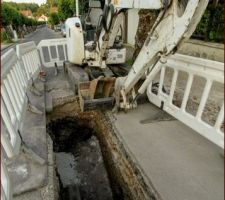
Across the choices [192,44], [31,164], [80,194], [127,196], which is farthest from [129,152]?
[192,44]

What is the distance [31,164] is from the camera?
2855 millimetres

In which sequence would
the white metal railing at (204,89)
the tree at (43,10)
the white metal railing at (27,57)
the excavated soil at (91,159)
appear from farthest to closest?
the tree at (43,10) → the white metal railing at (27,57) → the excavated soil at (91,159) → the white metal railing at (204,89)

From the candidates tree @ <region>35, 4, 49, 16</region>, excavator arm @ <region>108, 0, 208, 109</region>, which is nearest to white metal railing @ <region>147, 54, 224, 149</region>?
excavator arm @ <region>108, 0, 208, 109</region>

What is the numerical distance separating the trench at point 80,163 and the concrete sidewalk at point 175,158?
80 centimetres

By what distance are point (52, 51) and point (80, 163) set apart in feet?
14.3

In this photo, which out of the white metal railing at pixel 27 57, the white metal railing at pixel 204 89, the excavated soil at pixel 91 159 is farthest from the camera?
the white metal railing at pixel 27 57

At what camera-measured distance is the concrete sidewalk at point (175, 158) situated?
8.10 ft

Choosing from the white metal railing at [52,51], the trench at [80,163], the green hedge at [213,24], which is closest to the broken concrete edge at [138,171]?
the trench at [80,163]

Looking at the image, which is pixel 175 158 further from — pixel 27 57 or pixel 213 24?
pixel 213 24

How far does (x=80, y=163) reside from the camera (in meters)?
4.47

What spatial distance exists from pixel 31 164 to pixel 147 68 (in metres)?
2.21

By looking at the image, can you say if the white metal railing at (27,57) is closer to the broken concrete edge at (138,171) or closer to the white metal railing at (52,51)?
the white metal railing at (52,51)

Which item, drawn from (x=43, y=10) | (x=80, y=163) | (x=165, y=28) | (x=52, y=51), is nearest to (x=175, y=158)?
(x=165, y=28)

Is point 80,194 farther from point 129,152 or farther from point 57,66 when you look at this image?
point 57,66
